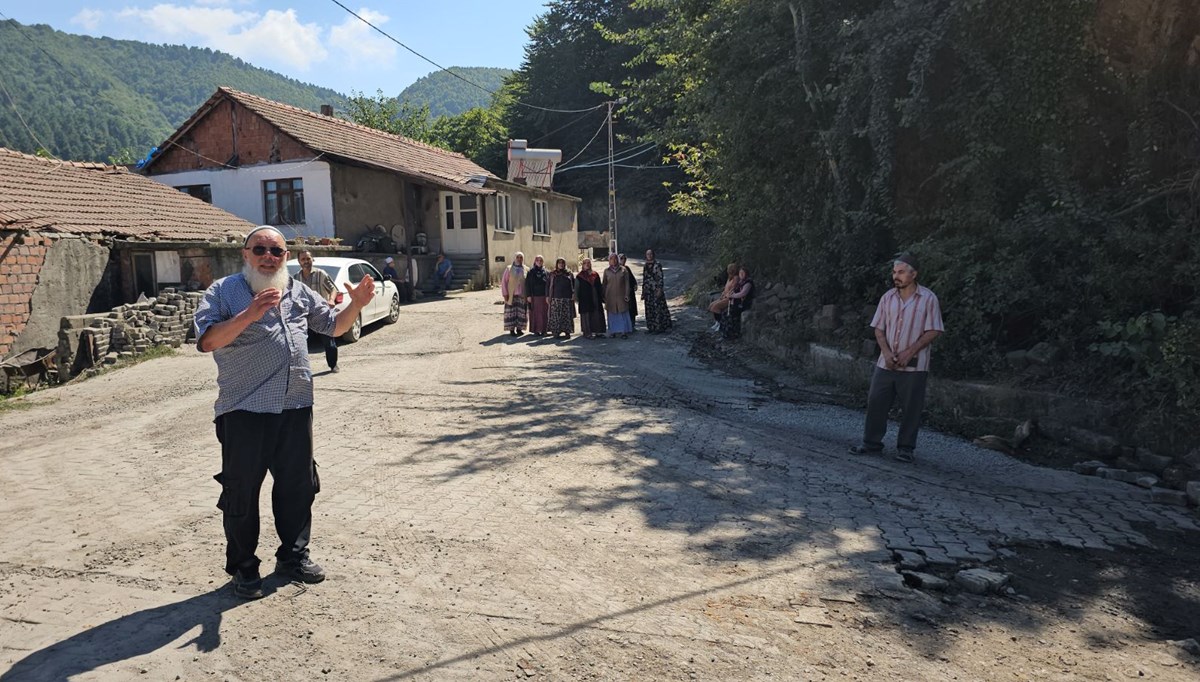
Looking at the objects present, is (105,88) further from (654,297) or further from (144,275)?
(654,297)

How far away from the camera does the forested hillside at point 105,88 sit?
7056cm

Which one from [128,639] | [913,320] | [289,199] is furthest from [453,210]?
[128,639]

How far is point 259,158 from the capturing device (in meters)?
24.4

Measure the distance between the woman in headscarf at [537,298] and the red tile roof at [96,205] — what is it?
7224 mm

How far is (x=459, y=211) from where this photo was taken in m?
27.9

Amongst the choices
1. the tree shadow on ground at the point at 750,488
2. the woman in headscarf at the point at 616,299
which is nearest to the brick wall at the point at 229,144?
the woman in headscarf at the point at 616,299

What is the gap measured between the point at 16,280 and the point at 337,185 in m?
12.3

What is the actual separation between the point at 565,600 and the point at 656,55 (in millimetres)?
14253

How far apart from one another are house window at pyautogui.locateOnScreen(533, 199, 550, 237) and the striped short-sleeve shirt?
85.7 ft

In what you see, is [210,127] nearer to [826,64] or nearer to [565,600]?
[826,64]

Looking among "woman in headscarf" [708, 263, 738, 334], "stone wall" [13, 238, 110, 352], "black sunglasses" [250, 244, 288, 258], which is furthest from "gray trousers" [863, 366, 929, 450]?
"stone wall" [13, 238, 110, 352]

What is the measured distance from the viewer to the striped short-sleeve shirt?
6.54 m

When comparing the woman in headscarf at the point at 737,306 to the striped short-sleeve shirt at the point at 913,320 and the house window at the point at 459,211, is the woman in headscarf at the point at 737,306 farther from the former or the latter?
the house window at the point at 459,211

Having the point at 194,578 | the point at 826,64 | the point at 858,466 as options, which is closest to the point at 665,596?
the point at 194,578
